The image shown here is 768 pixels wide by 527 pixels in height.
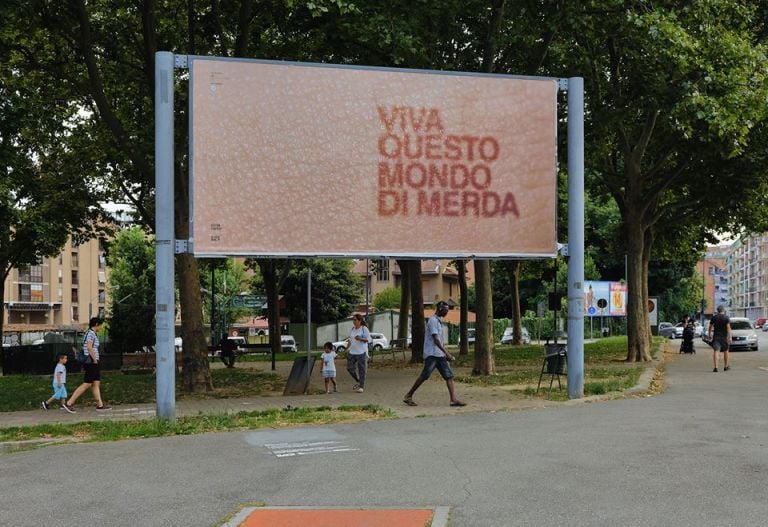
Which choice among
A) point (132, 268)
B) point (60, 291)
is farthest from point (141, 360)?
point (60, 291)

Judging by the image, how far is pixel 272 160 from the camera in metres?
13.0

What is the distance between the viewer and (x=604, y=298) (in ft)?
179

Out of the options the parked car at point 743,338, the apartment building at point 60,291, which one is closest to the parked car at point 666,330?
the parked car at point 743,338

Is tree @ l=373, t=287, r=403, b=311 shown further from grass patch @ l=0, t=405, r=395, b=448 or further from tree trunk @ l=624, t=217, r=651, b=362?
grass patch @ l=0, t=405, r=395, b=448

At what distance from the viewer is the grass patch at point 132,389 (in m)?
15.9

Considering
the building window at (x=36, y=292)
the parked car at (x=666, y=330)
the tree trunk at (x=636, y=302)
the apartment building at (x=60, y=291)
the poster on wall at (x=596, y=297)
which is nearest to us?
the tree trunk at (x=636, y=302)

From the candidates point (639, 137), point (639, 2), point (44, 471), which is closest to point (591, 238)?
point (639, 137)

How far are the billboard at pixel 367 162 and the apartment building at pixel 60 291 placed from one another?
196ft

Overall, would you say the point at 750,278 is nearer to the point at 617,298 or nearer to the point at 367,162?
the point at 617,298

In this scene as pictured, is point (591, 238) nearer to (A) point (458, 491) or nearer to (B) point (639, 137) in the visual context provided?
(B) point (639, 137)

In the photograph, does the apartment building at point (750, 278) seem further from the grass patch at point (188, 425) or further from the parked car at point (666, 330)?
the grass patch at point (188, 425)

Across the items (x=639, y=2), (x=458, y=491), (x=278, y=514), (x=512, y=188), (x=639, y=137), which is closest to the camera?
(x=278, y=514)

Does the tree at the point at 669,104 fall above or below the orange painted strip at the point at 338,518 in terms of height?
above

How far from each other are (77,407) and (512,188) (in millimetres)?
8854
